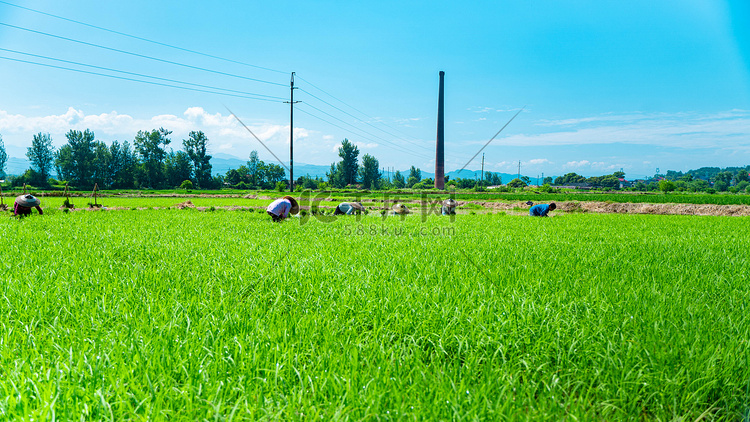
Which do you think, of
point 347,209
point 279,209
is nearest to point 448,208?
point 347,209

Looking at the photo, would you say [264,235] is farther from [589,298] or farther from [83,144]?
[83,144]

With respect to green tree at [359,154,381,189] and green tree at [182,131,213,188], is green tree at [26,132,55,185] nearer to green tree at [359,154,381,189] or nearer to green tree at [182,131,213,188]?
green tree at [182,131,213,188]

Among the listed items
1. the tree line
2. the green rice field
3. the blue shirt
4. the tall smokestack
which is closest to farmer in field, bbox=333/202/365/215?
the blue shirt

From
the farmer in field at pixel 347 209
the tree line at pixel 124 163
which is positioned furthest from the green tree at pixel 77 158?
the farmer in field at pixel 347 209

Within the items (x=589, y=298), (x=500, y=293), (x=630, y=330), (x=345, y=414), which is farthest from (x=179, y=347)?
(x=589, y=298)

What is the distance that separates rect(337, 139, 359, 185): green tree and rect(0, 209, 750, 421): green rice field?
59.6 metres

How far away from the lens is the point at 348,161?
64688mm

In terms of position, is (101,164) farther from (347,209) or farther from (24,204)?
(347,209)

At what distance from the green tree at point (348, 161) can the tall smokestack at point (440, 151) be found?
27.5 meters

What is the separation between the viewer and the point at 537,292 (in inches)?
147

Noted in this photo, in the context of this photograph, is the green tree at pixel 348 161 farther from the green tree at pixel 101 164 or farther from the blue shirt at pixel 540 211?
the blue shirt at pixel 540 211

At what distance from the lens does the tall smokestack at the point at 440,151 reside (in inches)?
1481

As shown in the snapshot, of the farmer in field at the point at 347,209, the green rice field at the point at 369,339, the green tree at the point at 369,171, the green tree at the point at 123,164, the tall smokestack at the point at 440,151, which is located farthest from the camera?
the green tree at the point at 369,171

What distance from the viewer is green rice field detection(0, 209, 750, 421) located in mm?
1841
